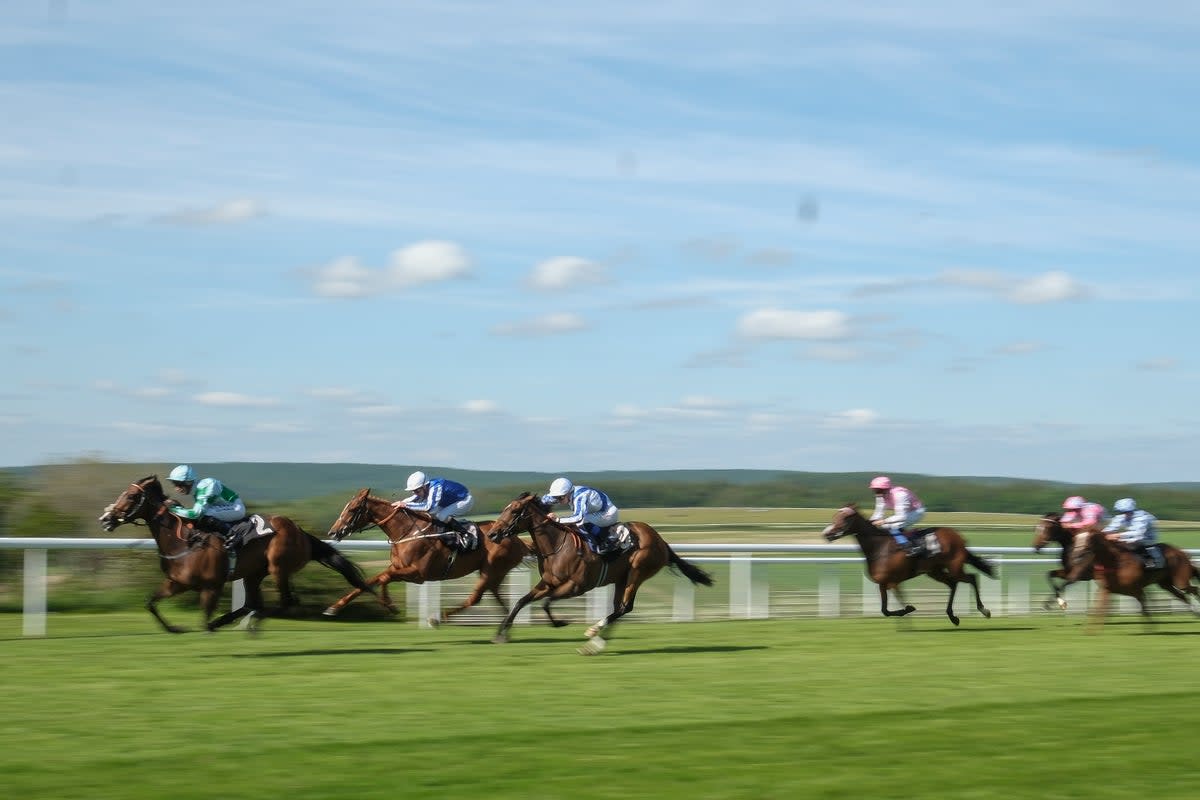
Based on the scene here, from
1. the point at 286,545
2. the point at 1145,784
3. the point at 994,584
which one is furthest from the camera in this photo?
the point at 994,584

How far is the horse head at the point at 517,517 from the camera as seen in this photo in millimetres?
12133

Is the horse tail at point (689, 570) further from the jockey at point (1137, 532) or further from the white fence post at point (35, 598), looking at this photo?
the white fence post at point (35, 598)

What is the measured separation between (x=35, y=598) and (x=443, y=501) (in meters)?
3.52

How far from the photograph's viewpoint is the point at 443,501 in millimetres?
13695

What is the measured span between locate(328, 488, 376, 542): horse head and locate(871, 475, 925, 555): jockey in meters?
5.20

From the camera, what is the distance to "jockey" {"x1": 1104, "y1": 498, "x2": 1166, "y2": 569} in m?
15.1

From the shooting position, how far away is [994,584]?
18.1m

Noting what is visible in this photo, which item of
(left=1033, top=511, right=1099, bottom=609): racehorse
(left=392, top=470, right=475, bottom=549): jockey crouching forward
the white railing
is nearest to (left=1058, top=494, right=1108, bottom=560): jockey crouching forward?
(left=1033, top=511, right=1099, bottom=609): racehorse

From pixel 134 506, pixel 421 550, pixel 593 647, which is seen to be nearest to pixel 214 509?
pixel 134 506

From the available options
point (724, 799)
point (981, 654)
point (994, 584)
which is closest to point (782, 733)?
point (724, 799)

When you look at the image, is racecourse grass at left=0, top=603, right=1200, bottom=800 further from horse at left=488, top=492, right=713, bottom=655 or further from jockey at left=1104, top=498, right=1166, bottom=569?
jockey at left=1104, top=498, right=1166, bottom=569

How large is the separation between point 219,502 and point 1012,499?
3354 cm

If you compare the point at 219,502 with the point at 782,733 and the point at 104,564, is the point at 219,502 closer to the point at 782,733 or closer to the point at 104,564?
the point at 104,564

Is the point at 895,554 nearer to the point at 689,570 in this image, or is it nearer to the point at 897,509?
the point at 897,509
